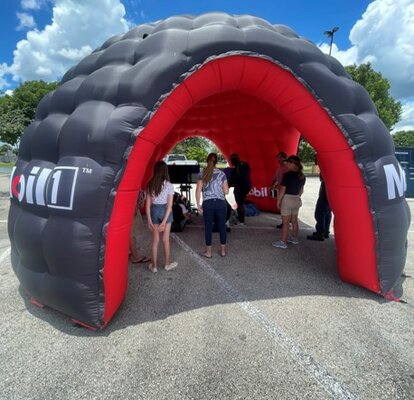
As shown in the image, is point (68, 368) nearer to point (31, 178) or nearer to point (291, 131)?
point (31, 178)

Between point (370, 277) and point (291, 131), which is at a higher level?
point (291, 131)

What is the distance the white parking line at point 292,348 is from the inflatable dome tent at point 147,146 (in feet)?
4.61

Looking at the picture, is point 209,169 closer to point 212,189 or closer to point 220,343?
point 212,189

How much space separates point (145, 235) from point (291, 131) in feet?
15.2

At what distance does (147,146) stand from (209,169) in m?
1.54

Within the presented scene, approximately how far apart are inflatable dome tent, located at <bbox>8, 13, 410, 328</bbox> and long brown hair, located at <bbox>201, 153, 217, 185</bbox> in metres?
1.04

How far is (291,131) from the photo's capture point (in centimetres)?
670

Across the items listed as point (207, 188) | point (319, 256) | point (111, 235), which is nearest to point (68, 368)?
point (111, 235)

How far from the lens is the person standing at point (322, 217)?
5.02m

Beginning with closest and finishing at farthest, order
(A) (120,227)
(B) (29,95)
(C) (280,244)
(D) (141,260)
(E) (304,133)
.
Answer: (A) (120,227)
(E) (304,133)
(D) (141,260)
(C) (280,244)
(B) (29,95)

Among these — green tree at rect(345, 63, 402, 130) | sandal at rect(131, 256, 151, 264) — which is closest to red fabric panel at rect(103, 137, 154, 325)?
sandal at rect(131, 256, 151, 264)

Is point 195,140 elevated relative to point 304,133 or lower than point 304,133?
elevated

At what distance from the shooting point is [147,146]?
2.62 meters

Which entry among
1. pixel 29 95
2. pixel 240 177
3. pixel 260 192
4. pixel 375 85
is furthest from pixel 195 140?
pixel 240 177
